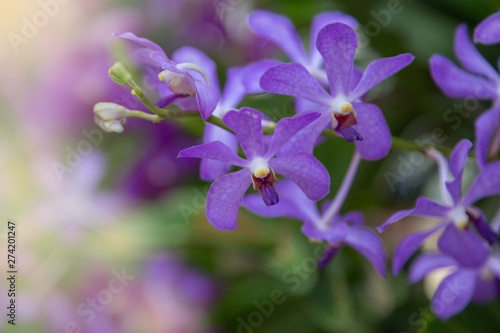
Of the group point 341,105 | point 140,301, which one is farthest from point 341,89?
point 140,301

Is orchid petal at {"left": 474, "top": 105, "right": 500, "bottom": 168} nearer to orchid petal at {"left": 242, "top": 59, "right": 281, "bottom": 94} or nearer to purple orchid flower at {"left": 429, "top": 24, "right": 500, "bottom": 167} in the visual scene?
purple orchid flower at {"left": 429, "top": 24, "right": 500, "bottom": 167}

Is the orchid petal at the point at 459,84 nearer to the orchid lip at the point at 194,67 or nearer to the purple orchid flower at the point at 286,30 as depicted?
the purple orchid flower at the point at 286,30

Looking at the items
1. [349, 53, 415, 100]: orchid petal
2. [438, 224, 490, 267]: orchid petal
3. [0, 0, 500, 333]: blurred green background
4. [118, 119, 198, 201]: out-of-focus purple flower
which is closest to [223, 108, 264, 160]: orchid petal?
[349, 53, 415, 100]: orchid petal

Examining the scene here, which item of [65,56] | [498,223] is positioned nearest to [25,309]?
[65,56]

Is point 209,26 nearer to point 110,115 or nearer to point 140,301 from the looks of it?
point 140,301

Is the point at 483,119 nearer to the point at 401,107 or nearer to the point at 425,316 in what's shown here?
the point at 425,316

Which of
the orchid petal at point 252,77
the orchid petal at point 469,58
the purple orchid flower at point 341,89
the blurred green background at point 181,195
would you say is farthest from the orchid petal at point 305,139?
the blurred green background at point 181,195
